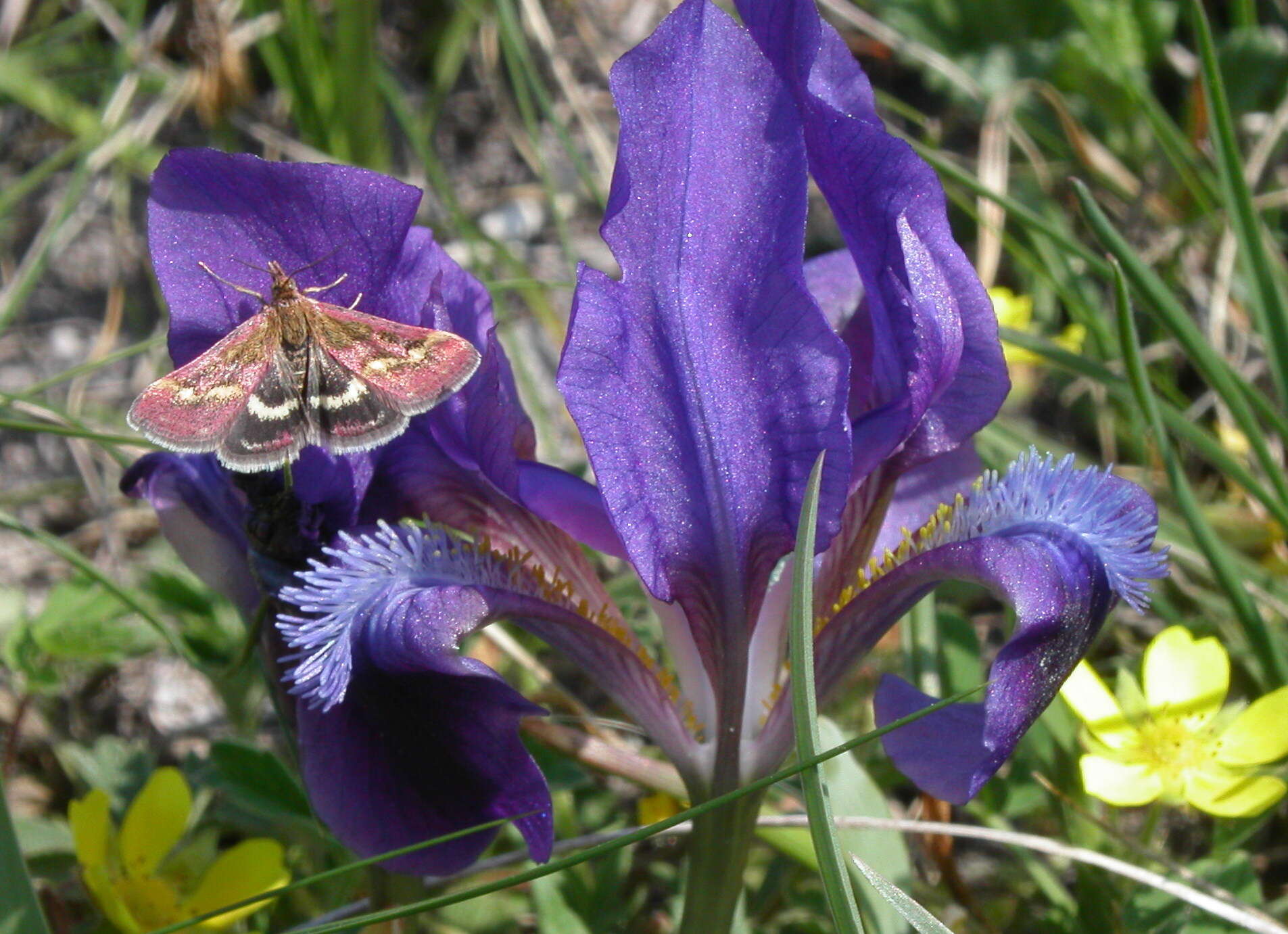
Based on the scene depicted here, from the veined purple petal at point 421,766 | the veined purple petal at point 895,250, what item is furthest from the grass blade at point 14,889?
the veined purple petal at point 895,250

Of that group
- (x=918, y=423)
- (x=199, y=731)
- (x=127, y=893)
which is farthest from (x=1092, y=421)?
(x=127, y=893)

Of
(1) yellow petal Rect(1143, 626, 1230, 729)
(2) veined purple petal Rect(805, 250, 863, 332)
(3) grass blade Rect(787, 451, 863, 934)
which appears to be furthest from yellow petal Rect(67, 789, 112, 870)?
(1) yellow petal Rect(1143, 626, 1230, 729)

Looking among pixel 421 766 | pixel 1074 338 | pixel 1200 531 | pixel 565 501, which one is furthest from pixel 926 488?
pixel 1074 338

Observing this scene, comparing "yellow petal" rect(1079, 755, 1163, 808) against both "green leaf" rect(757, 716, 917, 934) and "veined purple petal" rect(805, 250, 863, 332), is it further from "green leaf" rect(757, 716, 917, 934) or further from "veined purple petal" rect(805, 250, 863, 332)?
"veined purple petal" rect(805, 250, 863, 332)

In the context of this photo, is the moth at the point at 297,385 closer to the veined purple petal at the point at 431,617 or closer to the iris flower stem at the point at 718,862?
the veined purple petal at the point at 431,617

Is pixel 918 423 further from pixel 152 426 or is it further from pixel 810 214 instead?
pixel 810 214

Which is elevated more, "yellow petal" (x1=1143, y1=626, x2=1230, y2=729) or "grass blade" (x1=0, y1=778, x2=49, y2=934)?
"grass blade" (x1=0, y1=778, x2=49, y2=934)
